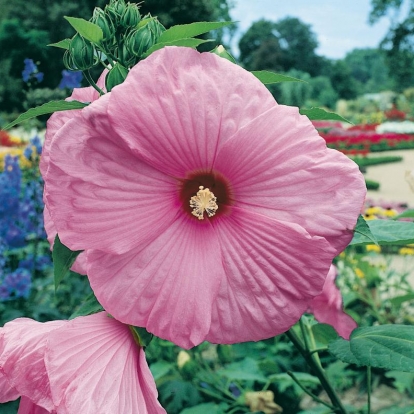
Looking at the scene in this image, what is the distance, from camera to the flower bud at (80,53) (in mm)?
607

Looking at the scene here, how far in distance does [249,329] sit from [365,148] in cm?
1176

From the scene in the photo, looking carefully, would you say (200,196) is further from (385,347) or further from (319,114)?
(385,347)

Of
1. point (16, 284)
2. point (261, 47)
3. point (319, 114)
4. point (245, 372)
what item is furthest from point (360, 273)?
point (261, 47)

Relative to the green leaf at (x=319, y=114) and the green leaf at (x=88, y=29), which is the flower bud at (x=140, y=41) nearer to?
the green leaf at (x=88, y=29)

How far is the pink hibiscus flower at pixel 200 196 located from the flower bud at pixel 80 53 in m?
0.16

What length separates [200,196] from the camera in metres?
0.53

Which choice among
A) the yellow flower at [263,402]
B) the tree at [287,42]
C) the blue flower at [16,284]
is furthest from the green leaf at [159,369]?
the tree at [287,42]

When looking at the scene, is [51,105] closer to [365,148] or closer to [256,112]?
[256,112]

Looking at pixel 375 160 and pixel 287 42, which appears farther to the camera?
pixel 287 42

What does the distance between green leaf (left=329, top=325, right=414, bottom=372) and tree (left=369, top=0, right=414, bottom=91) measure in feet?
87.2

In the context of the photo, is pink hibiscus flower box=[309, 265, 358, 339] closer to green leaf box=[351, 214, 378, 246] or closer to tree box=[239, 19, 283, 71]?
green leaf box=[351, 214, 378, 246]

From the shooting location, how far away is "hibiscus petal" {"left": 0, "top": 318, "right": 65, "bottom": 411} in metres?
0.52

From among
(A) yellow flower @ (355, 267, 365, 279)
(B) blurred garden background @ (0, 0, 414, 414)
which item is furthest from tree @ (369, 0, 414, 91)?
(A) yellow flower @ (355, 267, 365, 279)

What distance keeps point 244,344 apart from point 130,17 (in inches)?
71.3
